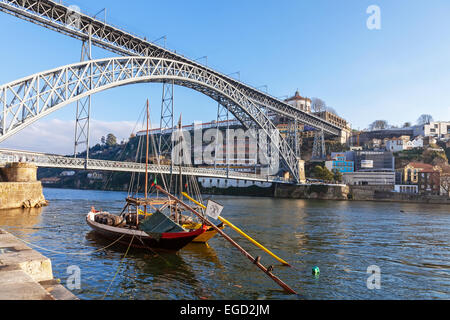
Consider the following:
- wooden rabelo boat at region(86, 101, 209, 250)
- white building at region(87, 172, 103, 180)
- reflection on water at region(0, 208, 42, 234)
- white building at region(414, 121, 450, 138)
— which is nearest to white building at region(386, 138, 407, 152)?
white building at region(414, 121, 450, 138)

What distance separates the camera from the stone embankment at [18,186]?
2875 centimetres

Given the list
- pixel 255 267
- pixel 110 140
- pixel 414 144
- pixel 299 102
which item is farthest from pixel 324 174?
pixel 110 140

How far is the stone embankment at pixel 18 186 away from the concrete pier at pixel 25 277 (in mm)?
23154

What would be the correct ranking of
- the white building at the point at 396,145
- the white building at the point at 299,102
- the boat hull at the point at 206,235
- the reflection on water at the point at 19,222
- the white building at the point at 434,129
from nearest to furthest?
the boat hull at the point at 206,235 → the reflection on water at the point at 19,222 → the white building at the point at 396,145 → the white building at the point at 434,129 → the white building at the point at 299,102

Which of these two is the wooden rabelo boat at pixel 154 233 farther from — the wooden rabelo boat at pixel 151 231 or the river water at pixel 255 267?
the river water at pixel 255 267

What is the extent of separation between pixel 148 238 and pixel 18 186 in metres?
21.8

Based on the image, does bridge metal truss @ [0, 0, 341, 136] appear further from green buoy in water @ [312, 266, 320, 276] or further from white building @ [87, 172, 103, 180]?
white building @ [87, 172, 103, 180]

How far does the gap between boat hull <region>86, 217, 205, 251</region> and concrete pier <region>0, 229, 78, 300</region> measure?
608 centimetres

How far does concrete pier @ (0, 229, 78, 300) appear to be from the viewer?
540 cm

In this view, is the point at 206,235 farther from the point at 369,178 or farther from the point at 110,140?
the point at 110,140

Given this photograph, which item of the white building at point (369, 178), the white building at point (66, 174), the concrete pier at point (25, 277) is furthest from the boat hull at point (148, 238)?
the white building at point (66, 174)

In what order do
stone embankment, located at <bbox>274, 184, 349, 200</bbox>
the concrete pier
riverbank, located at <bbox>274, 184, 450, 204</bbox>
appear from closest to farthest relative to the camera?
the concrete pier, riverbank, located at <bbox>274, 184, 450, 204</bbox>, stone embankment, located at <bbox>274, 184, 349, 200</bbox>

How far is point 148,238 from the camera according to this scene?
587 inches
